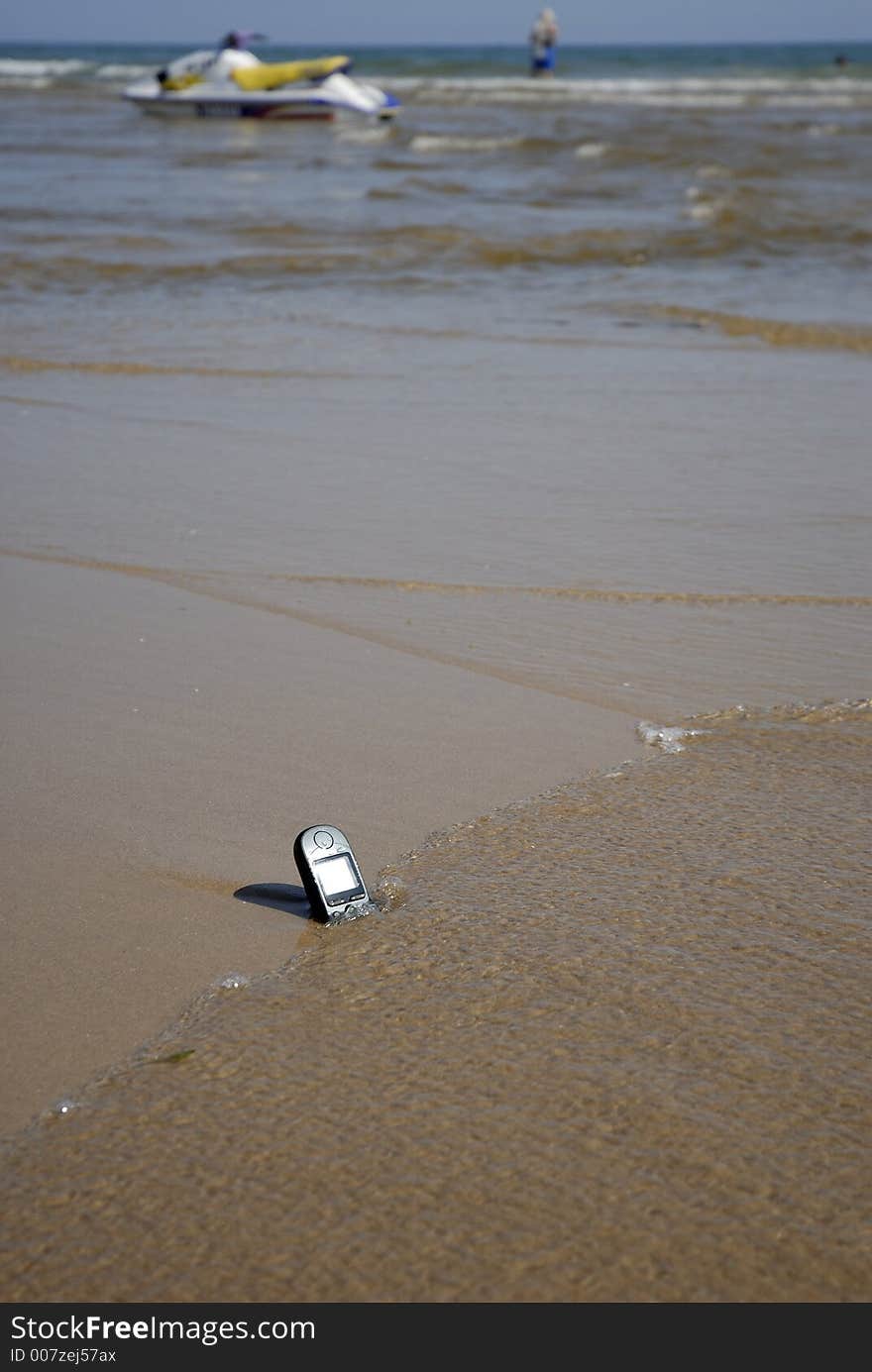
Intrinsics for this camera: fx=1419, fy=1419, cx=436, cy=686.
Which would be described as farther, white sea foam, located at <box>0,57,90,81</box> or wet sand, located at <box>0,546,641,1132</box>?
white sea foam, located at <box>0,57,90,81</box>

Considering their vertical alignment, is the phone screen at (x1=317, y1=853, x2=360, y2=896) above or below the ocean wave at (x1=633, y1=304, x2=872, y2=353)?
below

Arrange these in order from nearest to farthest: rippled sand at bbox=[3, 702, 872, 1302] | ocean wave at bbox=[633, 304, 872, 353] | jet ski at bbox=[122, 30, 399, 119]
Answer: rippled sand at bbox=[3, 702, 872, 1302], ocean wave at bbox=[633, 304, 872, 353], jet ski at bbox=[122, 30, 399, 119]

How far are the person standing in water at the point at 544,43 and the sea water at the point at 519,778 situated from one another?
43.7 metres

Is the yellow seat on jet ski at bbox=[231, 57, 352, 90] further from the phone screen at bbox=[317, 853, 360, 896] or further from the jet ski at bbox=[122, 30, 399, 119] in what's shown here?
the phone screen at bbox=[317, 853, 360, 896]

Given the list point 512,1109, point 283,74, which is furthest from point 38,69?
point 512,1109

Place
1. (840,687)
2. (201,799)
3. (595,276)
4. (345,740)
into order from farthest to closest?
(595,276) → (840,687) → (345,740) → (201,799)

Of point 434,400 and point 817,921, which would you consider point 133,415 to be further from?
point 817,921

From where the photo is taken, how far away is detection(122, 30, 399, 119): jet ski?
27438 millimetres

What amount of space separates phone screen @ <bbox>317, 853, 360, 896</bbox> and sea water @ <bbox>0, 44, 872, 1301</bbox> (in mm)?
74

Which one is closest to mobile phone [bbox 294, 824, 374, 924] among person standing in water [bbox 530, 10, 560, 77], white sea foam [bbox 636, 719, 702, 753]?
white sea foam [bbox 636, 719, 702, 753]

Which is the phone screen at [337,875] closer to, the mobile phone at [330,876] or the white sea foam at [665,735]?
the mobile phone at [330,876]

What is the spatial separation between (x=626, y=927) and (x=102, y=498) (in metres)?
3.13

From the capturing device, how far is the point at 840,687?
3.38 m

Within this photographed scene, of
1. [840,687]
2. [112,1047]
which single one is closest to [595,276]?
[840,687]
